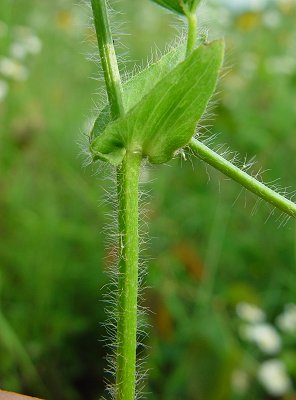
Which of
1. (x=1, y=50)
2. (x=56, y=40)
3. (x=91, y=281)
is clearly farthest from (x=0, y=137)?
(x=56, y=40)

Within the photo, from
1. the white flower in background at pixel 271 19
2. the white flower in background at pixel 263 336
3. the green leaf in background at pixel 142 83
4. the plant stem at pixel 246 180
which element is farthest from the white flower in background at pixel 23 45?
the plant stem at pixel 246 180

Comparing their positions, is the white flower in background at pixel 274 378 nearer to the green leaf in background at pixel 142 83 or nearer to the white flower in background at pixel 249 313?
the white flower in background at pixel 249 313

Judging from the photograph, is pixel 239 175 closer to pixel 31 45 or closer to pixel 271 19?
pixel 31 45

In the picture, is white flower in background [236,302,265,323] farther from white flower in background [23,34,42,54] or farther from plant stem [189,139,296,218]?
plant stem [189,139,296,218]

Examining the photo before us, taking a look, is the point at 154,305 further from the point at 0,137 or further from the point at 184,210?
the point at 0,137

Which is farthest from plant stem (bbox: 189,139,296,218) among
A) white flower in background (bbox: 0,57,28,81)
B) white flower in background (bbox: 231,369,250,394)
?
white flower in background (bbox: 0,57,28,81)


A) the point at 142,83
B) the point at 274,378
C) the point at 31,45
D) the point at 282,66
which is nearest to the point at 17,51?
the point at 31,45

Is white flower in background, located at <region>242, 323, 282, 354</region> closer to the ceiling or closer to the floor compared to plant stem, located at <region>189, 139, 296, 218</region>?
closer to the floor

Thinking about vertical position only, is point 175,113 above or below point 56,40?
above
